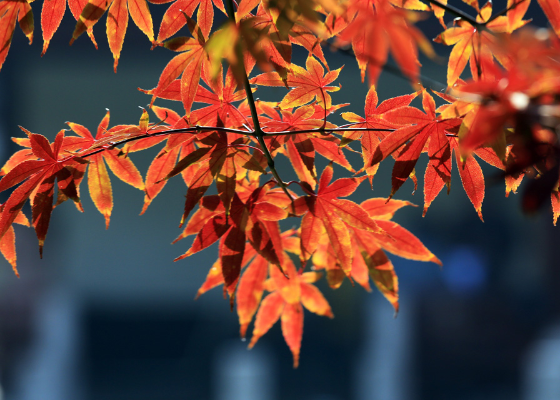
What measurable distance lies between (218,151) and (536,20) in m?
4.72

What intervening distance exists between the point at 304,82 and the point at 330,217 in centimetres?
16

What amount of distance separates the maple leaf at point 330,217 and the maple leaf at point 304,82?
3.9 inches

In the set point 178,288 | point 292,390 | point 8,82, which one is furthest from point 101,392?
point 8,82

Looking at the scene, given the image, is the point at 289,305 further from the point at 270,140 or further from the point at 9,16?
the point at 9,16

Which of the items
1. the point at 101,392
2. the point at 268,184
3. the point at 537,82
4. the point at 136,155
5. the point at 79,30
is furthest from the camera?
the point at 101,392

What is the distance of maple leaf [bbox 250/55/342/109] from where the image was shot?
22.5 inches

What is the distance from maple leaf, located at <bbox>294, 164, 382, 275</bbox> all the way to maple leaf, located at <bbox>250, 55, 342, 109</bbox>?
10 centimetres

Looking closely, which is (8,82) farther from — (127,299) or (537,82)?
(537,82)

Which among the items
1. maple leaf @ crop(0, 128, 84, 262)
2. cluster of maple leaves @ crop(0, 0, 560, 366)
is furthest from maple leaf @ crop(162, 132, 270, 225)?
maple leaf @ crop(0, 128, 84, 262)

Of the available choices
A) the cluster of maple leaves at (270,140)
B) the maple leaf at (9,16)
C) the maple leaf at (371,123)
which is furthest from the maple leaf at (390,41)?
the maple leaf at (9,16)

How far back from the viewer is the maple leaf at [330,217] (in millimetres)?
563

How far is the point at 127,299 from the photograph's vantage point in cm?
508

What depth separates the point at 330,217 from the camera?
575mm

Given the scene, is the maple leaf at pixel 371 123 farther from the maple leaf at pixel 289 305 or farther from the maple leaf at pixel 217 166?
the maple leaf at pixel 289 305
